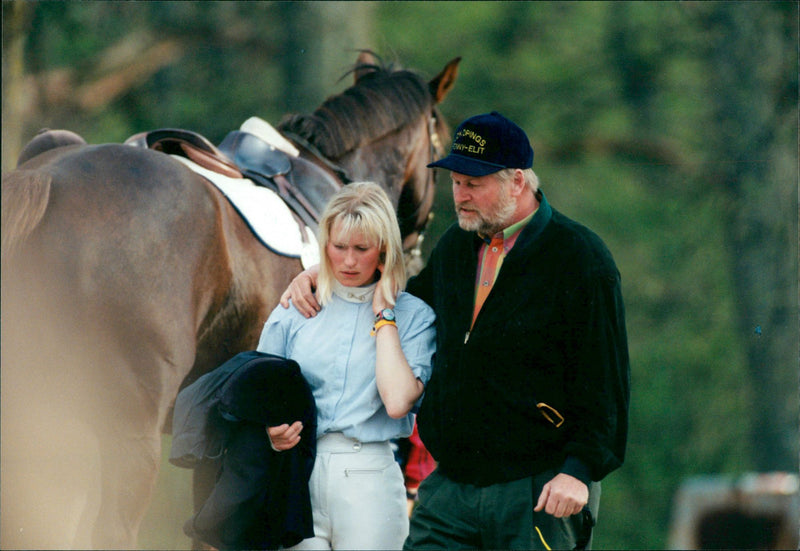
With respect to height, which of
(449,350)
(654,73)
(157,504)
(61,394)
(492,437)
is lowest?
(157,504)

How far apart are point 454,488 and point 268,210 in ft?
6.47

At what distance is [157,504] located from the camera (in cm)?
659

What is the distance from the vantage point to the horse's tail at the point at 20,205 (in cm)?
378

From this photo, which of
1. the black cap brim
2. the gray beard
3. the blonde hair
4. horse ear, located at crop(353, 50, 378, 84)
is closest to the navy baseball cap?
the black cap brim

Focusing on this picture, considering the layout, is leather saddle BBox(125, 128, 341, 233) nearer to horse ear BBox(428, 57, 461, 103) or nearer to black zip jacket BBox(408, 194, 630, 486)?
horse ear BBox(428, 57, 461, 103)

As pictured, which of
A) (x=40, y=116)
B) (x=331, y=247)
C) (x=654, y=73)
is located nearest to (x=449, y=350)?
(x=331, y=247)

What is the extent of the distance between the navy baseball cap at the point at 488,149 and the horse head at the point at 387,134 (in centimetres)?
212

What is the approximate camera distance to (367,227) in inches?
116

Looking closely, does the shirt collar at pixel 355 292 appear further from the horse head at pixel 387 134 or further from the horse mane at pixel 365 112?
the horse mane at pixel 365 112

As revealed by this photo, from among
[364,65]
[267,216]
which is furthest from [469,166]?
[364,65]

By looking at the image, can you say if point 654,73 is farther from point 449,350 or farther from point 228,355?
point 449,350

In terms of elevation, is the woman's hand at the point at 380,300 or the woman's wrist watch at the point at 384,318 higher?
the woman's hand at the point at 380,300

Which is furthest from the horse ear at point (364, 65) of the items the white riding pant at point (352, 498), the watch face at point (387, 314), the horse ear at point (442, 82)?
the white riding pant at point (352, 498)

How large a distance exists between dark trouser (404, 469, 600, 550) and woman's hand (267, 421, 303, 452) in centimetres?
45
